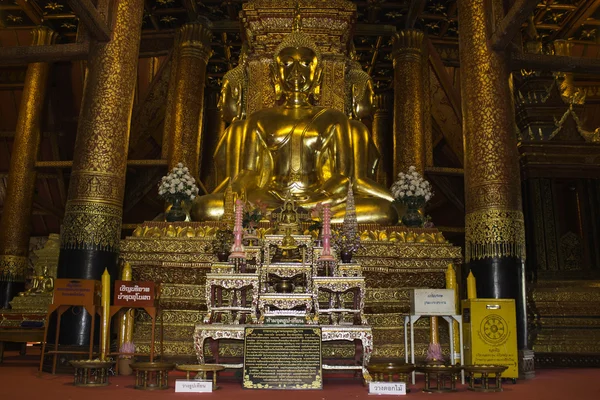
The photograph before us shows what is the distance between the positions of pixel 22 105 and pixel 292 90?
17.0ft

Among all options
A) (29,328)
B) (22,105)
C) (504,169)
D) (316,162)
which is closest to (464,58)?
(504,169)

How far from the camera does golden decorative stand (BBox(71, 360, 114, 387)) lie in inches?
156

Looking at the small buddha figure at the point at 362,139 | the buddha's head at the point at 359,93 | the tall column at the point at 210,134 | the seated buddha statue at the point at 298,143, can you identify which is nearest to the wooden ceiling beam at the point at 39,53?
the seated buddha statue at the point at 298,143

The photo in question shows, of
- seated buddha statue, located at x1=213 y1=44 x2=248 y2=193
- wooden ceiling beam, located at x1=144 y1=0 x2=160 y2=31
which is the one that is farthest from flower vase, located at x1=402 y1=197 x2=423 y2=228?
wooden ceiling beam, located at x1=144 y1=0 x2=160 y2=31

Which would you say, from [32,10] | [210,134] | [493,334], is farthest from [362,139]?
[210,134]

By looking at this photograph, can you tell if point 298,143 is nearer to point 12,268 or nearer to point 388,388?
point 388,388

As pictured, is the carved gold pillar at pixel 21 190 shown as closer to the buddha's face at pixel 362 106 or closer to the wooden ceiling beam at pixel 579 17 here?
the buddha's face at pixel 362 106

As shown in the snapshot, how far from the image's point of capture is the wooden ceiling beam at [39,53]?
625 centimetres

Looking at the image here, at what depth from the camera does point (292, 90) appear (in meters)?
8.21

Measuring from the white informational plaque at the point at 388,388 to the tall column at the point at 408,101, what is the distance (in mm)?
7466

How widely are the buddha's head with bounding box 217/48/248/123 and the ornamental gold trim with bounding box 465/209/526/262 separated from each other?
13.7ft

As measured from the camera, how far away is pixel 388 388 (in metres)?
3.67

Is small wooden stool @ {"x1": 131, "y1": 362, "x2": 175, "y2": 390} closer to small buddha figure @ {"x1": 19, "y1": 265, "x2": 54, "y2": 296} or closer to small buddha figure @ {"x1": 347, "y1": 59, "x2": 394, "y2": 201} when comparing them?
small buddha figure @ {"x1": 347, "y1": 59, "x2": 394, "y2": 201}

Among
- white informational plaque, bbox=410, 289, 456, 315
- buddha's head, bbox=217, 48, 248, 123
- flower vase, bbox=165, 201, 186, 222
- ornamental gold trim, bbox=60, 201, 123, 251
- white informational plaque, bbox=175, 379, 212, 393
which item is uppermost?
buddha's head, bbox=217, 48, 248, 123
